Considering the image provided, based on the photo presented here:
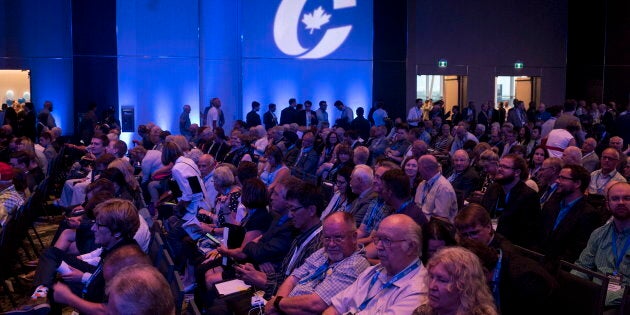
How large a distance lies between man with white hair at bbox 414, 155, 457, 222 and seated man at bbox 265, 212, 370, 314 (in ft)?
7.45

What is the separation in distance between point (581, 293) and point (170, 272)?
94.6 inches

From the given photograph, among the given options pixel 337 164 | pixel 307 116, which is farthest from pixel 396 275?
pixel 307 116

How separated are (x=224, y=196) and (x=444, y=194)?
7.05ft

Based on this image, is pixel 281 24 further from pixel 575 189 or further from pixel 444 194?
pixel 575 189

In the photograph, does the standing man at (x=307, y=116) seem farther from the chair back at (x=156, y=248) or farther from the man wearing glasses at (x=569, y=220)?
the chair back at (x=156, y=248)

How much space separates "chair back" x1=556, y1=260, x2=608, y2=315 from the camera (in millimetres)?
3496

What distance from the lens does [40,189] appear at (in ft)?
26.5

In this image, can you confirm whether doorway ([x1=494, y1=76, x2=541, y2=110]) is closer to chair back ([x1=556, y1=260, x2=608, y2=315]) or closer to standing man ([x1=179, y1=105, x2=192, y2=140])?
standing man ([x1=179, y1=105, x2=192, y2=140])

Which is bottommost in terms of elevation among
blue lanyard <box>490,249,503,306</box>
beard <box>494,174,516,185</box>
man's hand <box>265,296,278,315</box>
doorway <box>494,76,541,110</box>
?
man's hand <box>265,296,278,315</box>

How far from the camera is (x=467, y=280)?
111 inches

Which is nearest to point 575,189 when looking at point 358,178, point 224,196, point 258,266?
point 358,178

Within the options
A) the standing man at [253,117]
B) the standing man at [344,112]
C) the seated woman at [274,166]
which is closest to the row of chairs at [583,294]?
the seated woman at [274,166]

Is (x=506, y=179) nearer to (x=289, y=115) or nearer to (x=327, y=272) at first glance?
(x=327, y=272)

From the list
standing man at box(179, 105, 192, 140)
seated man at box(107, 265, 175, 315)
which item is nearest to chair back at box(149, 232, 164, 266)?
seated man at box(107, 265, 175, 315)
